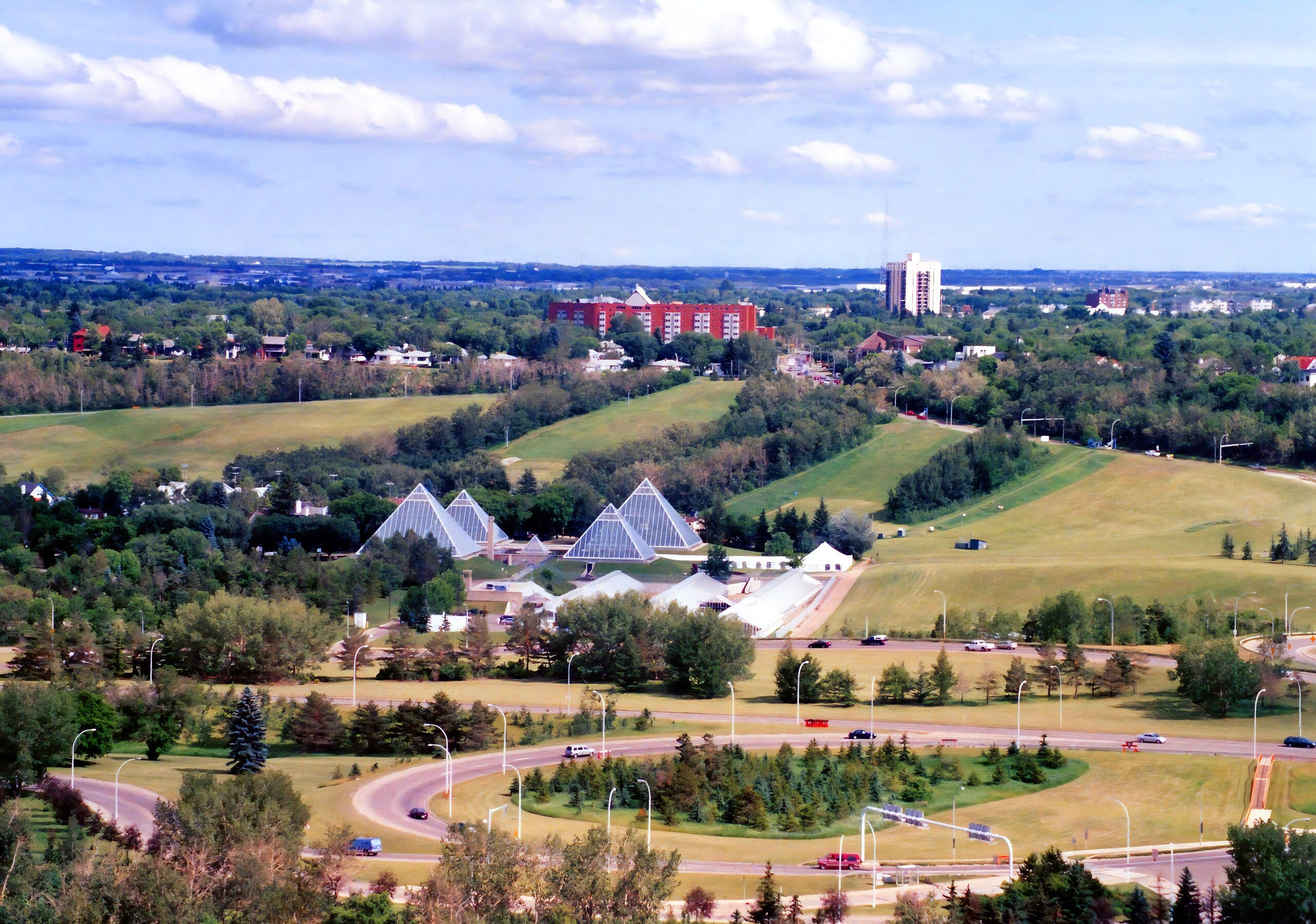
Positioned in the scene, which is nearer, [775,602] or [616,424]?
[775,602]

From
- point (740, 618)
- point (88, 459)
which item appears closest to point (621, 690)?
point (740, 618)

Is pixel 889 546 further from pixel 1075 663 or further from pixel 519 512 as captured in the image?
pixel 1075 663

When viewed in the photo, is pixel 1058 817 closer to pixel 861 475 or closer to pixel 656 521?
pixel 656 521

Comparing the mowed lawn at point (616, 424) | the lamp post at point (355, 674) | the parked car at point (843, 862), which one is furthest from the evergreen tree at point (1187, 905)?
the mowed lawn at point (616, 424)

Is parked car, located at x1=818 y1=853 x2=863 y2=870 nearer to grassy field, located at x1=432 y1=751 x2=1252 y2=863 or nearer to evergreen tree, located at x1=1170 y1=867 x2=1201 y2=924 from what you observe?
grassy field, located at x1=432 y1=751 x2=1252 y2=863

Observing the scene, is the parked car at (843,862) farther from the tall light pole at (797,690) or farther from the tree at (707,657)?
the tree at (707,657)

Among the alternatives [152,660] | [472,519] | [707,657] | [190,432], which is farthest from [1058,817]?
[190,432]

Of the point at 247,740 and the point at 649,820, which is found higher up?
the point at 649,820
